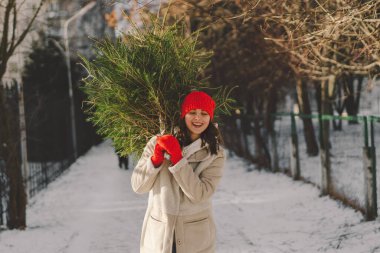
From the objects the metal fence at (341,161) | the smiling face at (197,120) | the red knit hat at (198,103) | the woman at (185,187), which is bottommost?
the metal fence at (341,161)

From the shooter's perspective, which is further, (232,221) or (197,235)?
(232,221)

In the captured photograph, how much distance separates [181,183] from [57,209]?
22.6ft

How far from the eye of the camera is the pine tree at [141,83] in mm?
3805

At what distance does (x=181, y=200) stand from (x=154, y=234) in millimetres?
256

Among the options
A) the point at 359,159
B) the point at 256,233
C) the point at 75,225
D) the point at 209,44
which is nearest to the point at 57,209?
the point at 75,225

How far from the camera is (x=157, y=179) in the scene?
3502 millimetres

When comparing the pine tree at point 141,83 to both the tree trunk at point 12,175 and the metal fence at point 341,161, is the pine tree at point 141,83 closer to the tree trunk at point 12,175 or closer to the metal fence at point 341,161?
the metal fence at point 341,161

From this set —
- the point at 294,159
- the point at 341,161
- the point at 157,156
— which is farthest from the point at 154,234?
the point at 341,161

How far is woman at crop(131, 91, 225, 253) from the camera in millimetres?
3372

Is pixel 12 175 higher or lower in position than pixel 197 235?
lower

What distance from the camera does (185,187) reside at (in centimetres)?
330

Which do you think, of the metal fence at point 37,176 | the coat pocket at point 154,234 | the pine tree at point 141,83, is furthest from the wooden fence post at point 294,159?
the coat pocket at point 154,234

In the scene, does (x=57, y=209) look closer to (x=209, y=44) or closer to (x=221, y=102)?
(x=221, y=102)

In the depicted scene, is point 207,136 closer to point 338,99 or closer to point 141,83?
point 141,83
